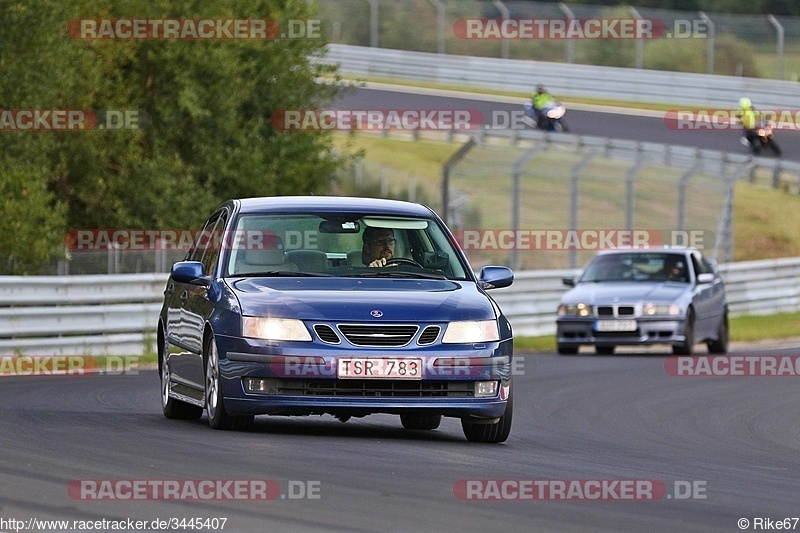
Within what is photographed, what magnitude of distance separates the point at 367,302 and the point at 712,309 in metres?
13.9

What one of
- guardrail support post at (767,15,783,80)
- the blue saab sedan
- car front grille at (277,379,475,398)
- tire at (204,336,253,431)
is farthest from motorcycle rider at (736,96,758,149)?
car front grille at (277,379,475,398)

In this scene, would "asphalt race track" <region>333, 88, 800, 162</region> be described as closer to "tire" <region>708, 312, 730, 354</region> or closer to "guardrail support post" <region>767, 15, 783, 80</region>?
"guardrail support post" <region>767, 15, 783, 80</region>

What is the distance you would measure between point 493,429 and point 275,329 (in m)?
1.56

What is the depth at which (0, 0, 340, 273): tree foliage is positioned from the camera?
76.2 ft

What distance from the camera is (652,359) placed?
870 inches

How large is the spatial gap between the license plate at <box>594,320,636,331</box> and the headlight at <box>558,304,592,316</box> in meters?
0.20

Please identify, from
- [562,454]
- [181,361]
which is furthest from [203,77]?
[562,454]

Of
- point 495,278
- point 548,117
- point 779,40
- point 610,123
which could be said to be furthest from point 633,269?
point 779,40

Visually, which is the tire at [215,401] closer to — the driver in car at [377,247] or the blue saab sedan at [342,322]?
the blue saab sedan at [342,322]

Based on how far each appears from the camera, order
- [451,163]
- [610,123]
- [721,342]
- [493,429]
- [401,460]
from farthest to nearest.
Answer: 1. [610,123]
2. [451,163]
3. [721,342]
4. [493,429]
5. [401,460]

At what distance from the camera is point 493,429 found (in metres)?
11.0

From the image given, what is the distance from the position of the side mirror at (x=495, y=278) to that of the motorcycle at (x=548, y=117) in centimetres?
3457

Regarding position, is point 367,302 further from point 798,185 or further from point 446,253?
point 798,185

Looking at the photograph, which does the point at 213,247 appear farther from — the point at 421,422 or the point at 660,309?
the point at 660,309
